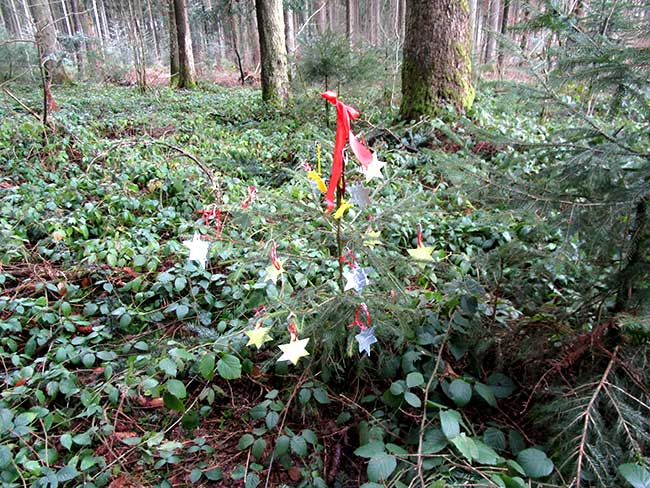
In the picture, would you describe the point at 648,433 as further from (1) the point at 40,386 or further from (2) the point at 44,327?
(2) the point at 44,327

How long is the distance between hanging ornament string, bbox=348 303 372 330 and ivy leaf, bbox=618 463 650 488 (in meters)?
0.84

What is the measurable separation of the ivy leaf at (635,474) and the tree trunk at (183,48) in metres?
11.8

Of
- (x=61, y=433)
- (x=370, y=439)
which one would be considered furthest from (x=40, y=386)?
(x=370, y=439)

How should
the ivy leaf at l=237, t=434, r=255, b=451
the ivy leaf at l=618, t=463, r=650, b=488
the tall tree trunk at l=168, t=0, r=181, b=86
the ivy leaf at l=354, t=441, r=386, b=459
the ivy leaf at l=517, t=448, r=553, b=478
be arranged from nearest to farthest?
the ivy leaf at l=618, t=463, r=650, b=488, the ivy leaf at l=517, t=448, r=553, b=478, the ivy leaf at l=354, t=441, r=386, b=459, the ivy leaf at l=237, t=434, r=255, b=451, the tall tree trunk at l=168, t=0, r=181, b=86

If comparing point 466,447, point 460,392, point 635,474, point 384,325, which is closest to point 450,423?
point 466,447

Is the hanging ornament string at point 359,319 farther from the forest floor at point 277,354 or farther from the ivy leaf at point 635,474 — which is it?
the ivy leaf at point 635,474

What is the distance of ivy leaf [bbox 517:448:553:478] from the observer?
A: 1315mm

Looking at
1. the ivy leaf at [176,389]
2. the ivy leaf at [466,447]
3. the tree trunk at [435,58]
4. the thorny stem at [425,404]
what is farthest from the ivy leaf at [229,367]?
the tree trunk at [435,58]

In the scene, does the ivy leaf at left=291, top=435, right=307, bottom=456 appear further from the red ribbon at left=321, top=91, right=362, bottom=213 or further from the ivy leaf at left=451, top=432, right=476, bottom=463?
the red ribbon at left=321, top=91, right=362, bottom=213

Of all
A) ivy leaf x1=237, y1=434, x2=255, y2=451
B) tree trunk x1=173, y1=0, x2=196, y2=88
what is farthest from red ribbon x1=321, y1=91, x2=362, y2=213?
tree trunk x1=173, y1=0, x2=196, y2=88

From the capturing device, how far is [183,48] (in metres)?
10.8

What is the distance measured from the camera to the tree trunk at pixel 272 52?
7.48 m

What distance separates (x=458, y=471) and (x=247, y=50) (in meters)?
25.5

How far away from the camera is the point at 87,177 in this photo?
12.8 ft
